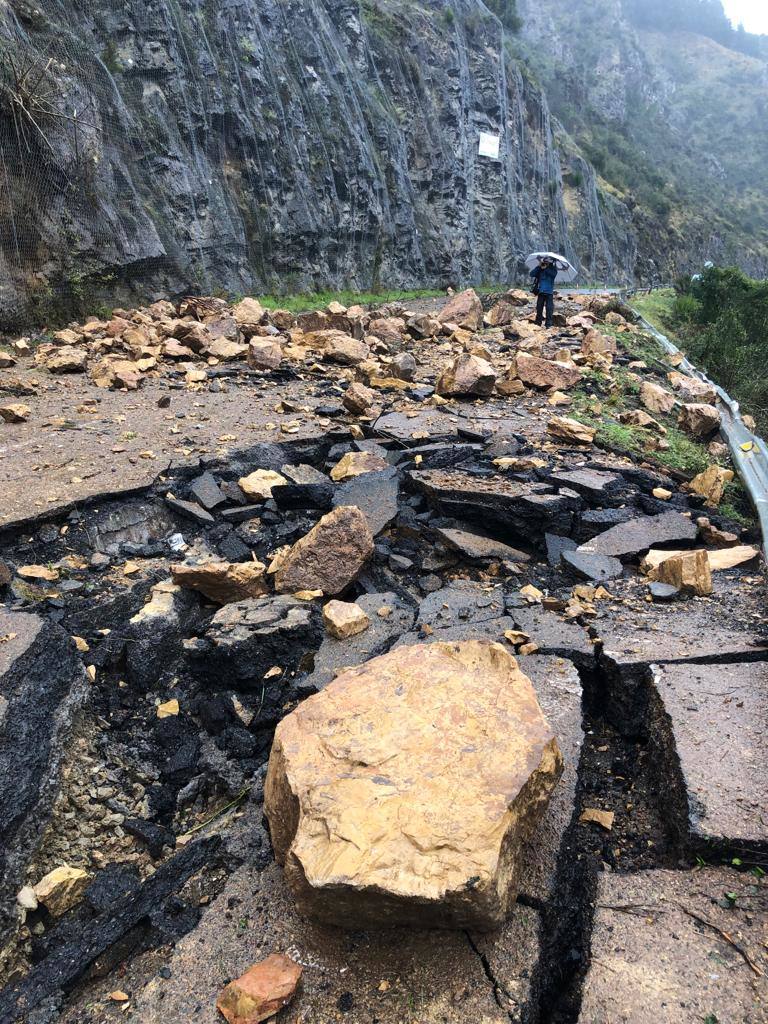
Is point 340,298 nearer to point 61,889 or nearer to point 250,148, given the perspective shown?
point 250,148

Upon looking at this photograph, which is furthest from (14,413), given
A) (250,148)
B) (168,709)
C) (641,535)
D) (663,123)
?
(663,123)

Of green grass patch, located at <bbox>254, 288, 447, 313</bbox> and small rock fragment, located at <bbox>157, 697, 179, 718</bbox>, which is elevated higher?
small rock fragment, located at <bbox>157, 697, 179, 718</bbox>

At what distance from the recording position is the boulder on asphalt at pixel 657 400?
6.26 meters

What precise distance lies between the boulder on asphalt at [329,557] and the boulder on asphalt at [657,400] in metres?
4.17

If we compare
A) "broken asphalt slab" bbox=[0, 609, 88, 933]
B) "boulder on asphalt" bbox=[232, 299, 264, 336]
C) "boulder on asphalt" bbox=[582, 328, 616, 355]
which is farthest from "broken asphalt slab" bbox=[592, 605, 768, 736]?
"boulder on asphalt" bbox=[232, 299, 264, 336]

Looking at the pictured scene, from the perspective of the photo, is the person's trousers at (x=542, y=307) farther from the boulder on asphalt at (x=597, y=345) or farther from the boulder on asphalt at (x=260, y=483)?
the boulder on asphalt at (x=260, y=483)

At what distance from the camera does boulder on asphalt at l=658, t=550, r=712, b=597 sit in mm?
3117

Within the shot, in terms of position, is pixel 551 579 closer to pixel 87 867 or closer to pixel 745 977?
pixel 745 977

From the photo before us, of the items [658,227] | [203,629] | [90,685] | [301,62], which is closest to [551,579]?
[203,629]

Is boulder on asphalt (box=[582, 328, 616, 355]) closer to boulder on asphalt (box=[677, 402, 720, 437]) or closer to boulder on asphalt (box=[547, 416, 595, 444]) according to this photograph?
boulder on asphalt (box=[677, 402, 720, 437])

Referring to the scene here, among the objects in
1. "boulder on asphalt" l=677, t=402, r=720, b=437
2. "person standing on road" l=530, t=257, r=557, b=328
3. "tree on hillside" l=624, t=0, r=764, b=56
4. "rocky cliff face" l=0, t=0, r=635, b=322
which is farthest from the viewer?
A: "tree on hillside" l=624, t=0, r=764, b=56

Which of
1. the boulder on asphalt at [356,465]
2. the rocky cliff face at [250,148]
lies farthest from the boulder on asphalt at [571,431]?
the rocky cliff face at [250,148]

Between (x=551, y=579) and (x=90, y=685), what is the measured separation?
2333 millimetres

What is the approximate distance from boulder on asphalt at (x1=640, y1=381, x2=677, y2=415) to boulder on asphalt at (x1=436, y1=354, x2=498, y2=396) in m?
1.61
